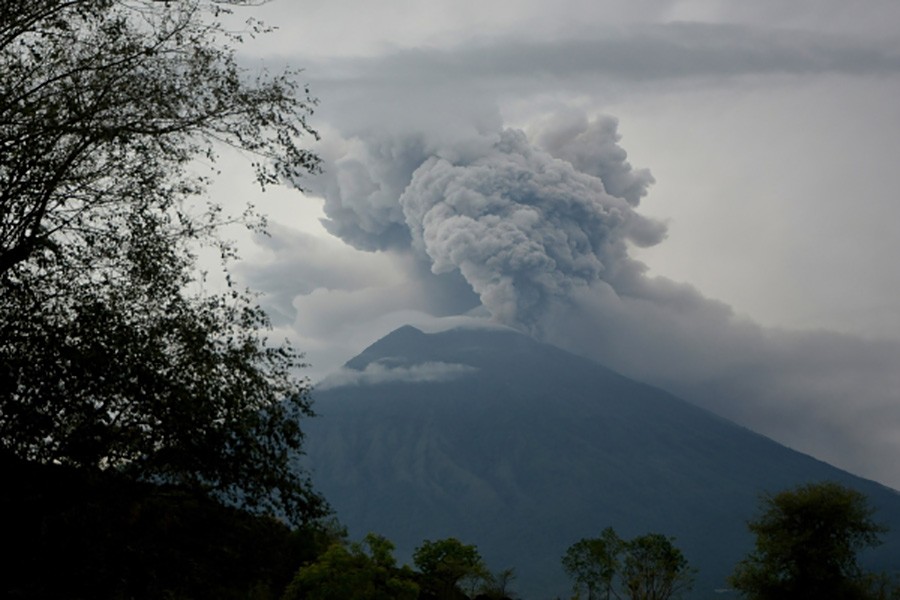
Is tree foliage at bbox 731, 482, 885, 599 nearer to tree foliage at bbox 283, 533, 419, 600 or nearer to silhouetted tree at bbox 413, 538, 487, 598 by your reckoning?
silhouetted tree at bbox 413, 538, 487, 598

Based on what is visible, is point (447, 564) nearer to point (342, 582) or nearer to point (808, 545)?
point (808, 545)

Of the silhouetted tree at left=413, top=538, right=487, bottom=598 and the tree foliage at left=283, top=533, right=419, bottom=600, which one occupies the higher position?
the silhouetted tree at left=413, top=538, right=487, bottom=598

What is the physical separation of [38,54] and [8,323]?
140 inches

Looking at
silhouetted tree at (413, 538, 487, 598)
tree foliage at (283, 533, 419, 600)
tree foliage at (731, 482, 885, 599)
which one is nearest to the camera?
tree foliage at (283, 533, 419, 600)

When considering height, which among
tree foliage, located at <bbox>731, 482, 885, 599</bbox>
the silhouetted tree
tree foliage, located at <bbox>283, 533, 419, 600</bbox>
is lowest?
tree foliage, located at <bbox>283, 533, 419, 600</bbox>

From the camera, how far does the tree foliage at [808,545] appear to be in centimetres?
4703

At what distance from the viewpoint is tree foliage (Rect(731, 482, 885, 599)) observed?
47031mm

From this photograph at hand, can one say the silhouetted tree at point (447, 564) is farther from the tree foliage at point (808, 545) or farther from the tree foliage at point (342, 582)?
the tree foliage at point (342, 582)

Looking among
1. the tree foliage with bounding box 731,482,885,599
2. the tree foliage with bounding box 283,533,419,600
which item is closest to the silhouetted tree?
the tree foliage with bounding box 731,482,885,599

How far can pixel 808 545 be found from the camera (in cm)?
4794

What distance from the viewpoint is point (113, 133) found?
498 inches

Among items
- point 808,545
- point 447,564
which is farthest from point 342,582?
point 447,564

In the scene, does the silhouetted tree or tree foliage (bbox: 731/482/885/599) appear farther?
the silhouetted tree

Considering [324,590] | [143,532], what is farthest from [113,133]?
[324,590]
